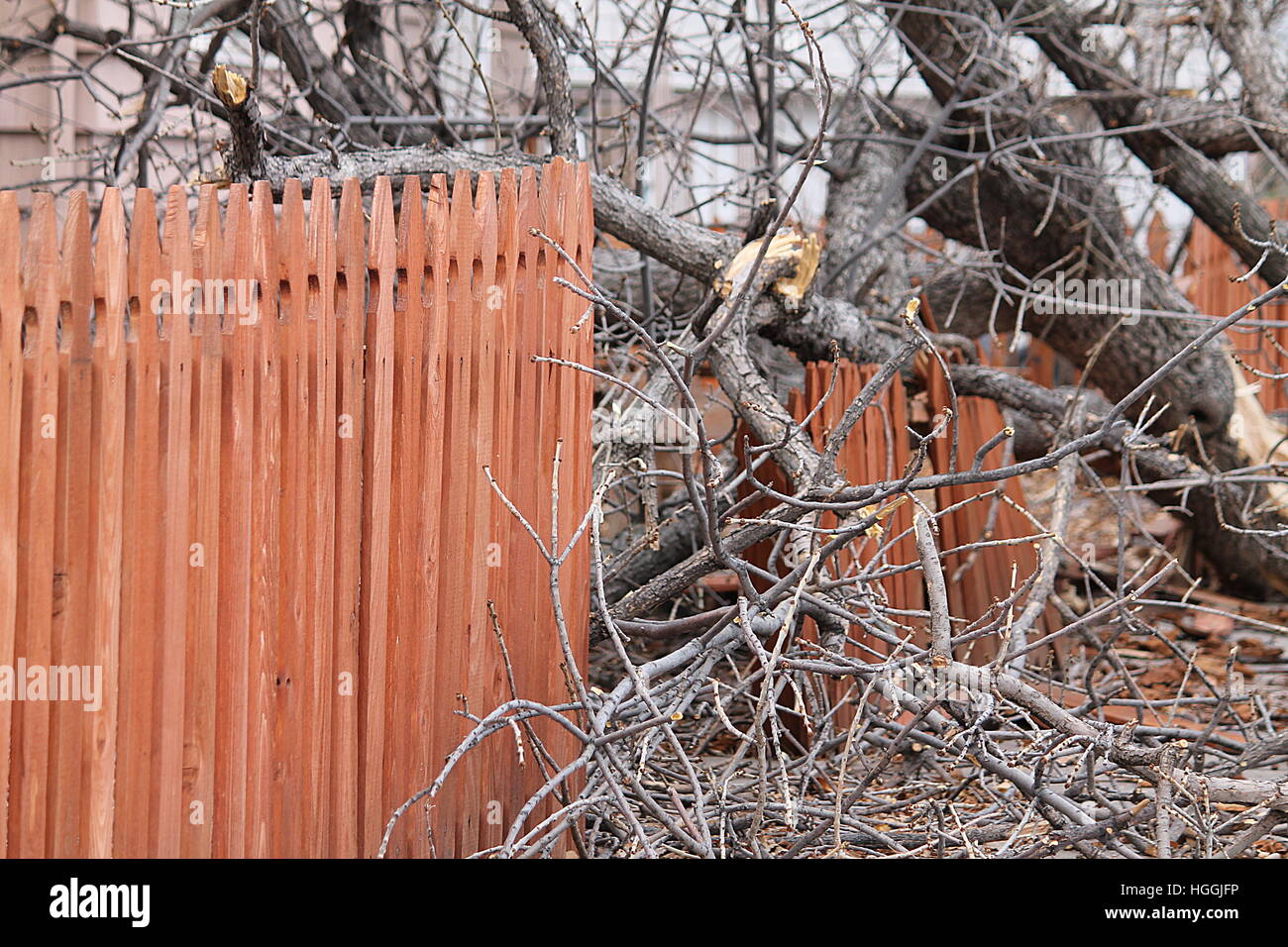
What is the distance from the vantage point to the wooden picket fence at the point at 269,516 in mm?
2707

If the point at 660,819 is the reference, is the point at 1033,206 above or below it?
above

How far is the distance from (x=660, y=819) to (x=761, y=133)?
4.13 meters

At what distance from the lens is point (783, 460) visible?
3.96 m

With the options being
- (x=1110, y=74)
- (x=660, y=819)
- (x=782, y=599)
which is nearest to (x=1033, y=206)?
(x=1110, y=74)

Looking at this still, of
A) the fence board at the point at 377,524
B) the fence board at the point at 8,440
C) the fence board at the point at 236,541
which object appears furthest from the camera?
the fence board at the point at 377,524

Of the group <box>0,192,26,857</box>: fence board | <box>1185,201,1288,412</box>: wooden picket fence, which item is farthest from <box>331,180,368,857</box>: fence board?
<box>1185,201,1288,412</box>: wooden picket fence

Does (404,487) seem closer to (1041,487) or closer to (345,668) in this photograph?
(345,668)

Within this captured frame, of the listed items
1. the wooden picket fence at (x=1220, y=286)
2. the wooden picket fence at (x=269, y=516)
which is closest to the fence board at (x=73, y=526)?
the wooden picket fence at (x=269, y=516)

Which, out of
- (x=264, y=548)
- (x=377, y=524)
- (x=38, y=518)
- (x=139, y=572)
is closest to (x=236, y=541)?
(x=264, y=548)

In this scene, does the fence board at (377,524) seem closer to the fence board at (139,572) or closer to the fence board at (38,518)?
the fence board at (139,572)

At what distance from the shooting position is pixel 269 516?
2.81 meters

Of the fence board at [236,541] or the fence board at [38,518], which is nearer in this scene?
the fence board at [38,518]

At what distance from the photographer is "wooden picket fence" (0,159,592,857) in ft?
8.88
